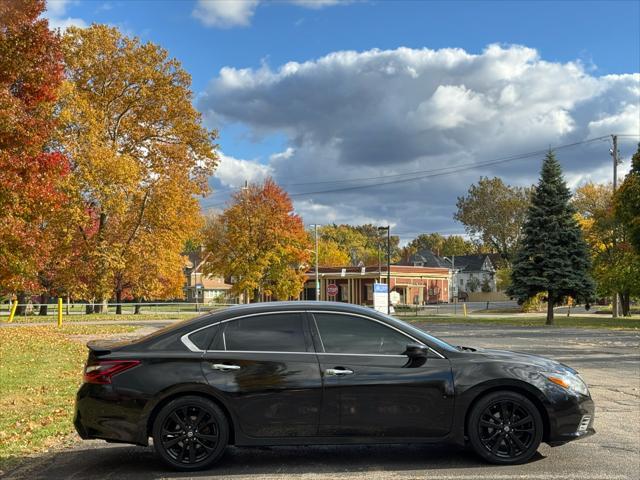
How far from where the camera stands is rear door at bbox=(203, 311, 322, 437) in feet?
19.7

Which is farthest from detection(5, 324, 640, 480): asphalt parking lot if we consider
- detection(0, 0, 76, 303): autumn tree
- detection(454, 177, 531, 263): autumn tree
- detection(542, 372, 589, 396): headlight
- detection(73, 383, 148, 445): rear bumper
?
detection(454, 177, 531, 263): autumn tree

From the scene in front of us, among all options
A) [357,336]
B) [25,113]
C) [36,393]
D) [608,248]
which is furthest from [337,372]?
[608,248]

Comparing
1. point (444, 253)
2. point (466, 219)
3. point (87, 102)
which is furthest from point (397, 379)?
point (444, 253)

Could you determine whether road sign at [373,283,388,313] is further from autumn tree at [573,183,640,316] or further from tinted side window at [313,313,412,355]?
tinted side window at [313,313,412,355]

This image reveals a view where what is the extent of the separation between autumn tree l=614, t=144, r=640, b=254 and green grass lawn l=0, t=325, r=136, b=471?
2911 centimetres

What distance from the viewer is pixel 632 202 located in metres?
35.7

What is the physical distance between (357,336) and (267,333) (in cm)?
87

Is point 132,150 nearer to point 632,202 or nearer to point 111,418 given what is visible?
point 632,202

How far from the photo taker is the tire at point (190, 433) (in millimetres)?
6004

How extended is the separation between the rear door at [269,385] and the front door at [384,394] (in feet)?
0.46

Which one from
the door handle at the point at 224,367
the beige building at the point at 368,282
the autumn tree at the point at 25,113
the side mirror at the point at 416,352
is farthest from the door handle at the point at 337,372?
the beige building at the point at 368,282

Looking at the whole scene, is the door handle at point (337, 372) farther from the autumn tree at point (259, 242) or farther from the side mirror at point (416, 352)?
the autumn tree at point (259, 242)

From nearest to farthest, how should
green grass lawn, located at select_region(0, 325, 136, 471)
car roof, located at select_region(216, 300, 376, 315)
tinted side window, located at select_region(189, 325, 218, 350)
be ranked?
tinted side window, located at select_region(189, 325, 218, 350) → car roof, located at select_region(216, 300, 376, 315) → green grass lawn, located at select_region(0, 325, 136, 471)

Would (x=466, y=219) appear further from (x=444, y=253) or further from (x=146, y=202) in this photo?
(x=146, y=202)
